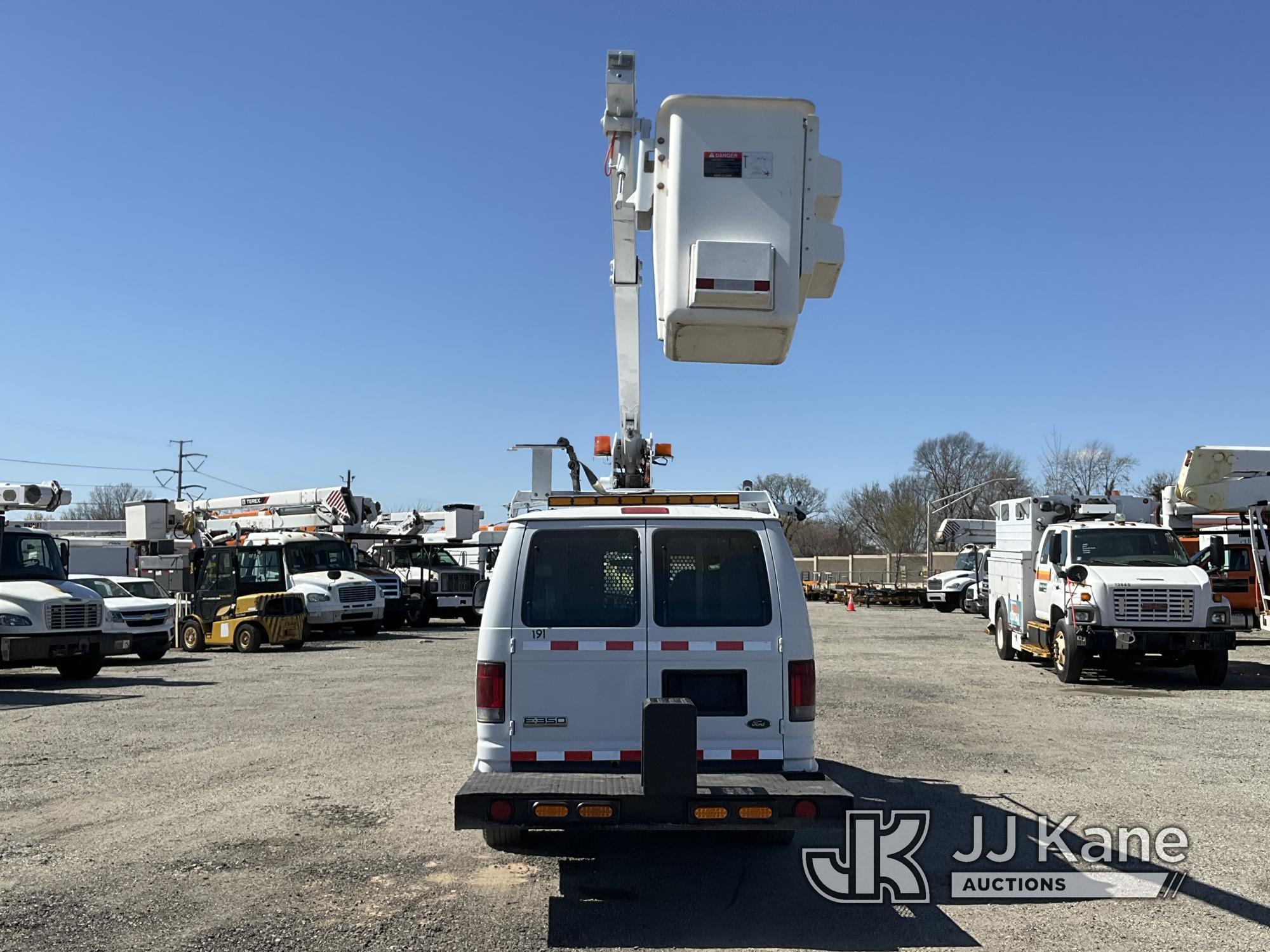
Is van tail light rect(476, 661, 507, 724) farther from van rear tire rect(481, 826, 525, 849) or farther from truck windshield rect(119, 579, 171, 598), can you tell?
truck windshield rect(119, 579, 171, 598)

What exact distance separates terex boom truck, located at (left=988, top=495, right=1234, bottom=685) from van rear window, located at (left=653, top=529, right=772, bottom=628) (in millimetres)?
11222

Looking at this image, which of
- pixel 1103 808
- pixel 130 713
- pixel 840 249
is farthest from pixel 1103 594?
pixel 130 713

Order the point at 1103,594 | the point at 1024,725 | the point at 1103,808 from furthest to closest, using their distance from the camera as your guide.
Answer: the point at 1103,594
the point at 1024,725
the point at 1103,808

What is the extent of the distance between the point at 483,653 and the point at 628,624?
81cm

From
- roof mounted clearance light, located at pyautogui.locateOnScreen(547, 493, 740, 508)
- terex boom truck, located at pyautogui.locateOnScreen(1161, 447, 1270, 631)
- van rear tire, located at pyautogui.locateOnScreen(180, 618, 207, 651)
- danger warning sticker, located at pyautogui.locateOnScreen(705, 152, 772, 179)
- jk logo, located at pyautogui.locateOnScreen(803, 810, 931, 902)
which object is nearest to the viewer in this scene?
jk logo, located at pyautogui.locateOnScreen(803, 810, 931, 902)

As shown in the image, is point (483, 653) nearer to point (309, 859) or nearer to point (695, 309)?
point (309, 859)

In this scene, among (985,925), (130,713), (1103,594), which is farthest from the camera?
(1103,594)

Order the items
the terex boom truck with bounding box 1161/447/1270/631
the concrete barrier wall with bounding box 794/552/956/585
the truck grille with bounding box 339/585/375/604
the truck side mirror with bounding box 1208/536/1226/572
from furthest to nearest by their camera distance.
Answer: the concrete barrier wall with bounding box 794/552/956/585, the truck grille with bounding box 339/585/375/604, the terex boom truck with bounding box 1161/447/1270/631, the truck side mirror with bounding box 1208/536/1226/572

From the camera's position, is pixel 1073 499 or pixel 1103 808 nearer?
pixel 1103 808

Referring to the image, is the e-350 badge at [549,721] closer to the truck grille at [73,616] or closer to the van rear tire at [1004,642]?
the truck grille at [73,616]

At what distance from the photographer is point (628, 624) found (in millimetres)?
6141

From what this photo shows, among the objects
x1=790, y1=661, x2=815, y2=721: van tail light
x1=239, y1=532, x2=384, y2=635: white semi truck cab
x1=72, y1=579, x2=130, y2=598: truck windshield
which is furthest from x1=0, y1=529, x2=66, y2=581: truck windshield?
x1=790, y1=661, x2=815, y2=721: van tail light

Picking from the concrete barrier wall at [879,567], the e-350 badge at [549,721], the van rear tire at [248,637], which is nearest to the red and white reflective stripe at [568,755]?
the e-350 badge at [549,721]

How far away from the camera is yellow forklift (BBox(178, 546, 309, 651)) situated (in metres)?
24.4
